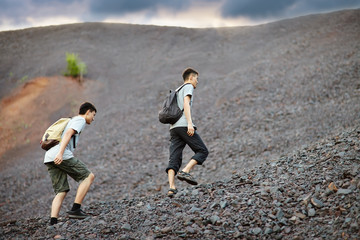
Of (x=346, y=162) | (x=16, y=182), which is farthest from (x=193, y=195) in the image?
(x=16, y=182)

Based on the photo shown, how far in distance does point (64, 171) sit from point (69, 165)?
22cm

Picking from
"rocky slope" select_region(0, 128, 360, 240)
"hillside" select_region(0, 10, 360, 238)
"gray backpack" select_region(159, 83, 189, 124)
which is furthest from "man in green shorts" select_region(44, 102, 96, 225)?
"gray backpack" select_region(159, 83, 189, 124)

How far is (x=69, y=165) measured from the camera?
5387mm

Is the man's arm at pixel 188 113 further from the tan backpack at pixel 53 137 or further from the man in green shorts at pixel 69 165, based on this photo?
the tan backpack at pixel 53 137

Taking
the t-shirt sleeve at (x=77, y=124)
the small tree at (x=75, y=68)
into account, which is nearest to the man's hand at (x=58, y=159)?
the t-shirt sleeve at (x=77, y=124)

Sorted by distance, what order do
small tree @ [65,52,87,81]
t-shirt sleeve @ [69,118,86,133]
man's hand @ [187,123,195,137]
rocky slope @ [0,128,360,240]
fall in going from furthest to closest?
1. small tree @ [65,52,87,81]
2. man's hand @ [187,123,195,137]
3. t-shirt sleeve @ [69,118,86,133]
4. rocky slope @ [0,128,360,240]

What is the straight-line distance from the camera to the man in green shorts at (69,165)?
17.3 ft

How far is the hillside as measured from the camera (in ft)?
34.6

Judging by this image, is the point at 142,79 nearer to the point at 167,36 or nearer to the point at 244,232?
the point at 167,36

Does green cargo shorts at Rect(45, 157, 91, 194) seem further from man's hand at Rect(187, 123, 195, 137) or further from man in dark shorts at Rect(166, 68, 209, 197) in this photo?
man's hand at Rect(187, 123, 195, 137)

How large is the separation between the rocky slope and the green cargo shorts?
22.9 inches

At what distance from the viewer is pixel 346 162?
213 inches

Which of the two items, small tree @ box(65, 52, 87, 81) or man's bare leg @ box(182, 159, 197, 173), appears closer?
man's bare leg @ box(182, 159, 197, 173)

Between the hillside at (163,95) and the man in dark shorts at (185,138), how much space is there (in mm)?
411
